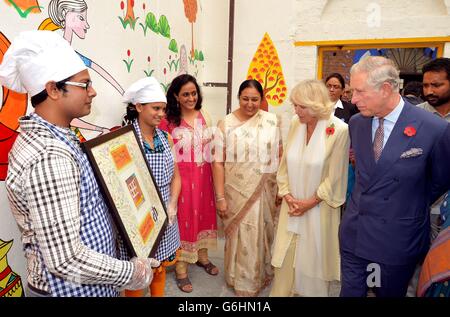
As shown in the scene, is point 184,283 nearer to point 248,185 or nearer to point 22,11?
point 248,185

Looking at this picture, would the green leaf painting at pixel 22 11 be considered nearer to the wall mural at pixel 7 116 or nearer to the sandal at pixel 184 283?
the wall mural at pixel 7 116

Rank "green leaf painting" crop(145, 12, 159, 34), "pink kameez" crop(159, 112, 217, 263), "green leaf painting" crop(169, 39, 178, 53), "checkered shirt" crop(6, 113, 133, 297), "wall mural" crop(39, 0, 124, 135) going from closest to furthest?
"checkered shirt" crop(6, 113, 133, 297)
"wall mural" crop(39, 0, 124, 135)
"pink kameez" crop(159, 112, 217, 263)
"green leaf painting" crop(145, 12, 159, 34)
"green leaf painting" crop(169, 39, 178, 53)

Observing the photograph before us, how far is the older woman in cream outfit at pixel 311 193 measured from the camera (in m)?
2.12

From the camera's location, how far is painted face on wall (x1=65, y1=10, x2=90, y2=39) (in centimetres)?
181

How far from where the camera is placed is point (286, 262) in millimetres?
2420

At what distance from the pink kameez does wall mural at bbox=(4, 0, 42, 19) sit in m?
1.18

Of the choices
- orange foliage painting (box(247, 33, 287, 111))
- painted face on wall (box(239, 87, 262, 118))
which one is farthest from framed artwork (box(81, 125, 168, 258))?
orange foliage painting (box(247, 33, 287, 111))

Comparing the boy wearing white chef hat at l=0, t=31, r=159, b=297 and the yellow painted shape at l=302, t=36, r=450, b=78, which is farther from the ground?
the yellow painted shape at l=302, t=36, r=450, b=78

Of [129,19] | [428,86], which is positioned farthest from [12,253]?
[428,86]

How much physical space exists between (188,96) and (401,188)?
163 centimetres

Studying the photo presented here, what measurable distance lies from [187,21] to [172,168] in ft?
8.07

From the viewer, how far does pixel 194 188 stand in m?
2.70

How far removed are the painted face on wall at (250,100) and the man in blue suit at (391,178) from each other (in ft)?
2.88

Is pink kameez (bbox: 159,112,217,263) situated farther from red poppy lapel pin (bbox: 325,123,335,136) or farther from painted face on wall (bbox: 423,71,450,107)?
painted face on wall (bbox: 423,71,450,107)
